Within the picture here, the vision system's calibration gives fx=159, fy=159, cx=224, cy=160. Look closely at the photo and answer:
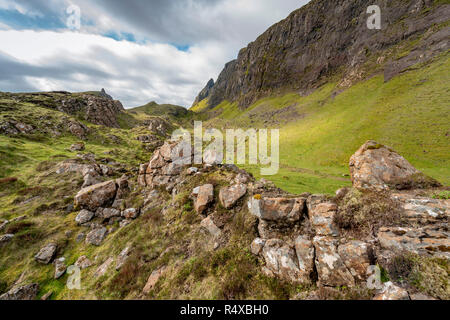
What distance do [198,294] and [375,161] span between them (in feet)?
40.2

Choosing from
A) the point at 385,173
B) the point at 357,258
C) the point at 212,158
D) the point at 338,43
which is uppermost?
the point at 338,43

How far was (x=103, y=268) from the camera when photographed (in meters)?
10.0

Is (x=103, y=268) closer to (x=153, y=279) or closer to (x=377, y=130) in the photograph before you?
(x=153, y=279)

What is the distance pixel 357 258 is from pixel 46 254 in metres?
19.5

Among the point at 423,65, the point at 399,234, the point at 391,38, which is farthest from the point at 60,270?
the point at 391,38

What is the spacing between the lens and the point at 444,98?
3122 cm

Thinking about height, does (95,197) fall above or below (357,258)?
below

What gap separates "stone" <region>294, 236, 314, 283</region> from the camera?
6.03m

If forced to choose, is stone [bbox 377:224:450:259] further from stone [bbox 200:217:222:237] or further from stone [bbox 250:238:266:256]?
stone [bbox 200:217:222:237]

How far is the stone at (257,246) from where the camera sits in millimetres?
7416

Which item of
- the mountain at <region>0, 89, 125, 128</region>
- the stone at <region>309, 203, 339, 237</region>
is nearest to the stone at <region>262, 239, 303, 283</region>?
the stone at <region>309, 203, 339, 237</region>

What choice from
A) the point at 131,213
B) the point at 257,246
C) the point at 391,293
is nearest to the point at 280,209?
the point at 257,246

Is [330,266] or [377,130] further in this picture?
[377,130]
